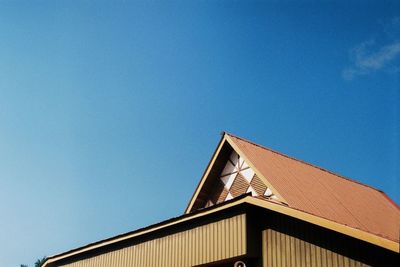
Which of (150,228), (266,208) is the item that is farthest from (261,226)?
(150,228)

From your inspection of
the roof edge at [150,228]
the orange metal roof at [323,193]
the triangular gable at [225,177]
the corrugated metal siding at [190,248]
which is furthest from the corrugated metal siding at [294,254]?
the triangular gable at [225,177]

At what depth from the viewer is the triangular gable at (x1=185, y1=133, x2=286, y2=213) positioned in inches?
797

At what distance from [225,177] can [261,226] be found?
8.88 metres

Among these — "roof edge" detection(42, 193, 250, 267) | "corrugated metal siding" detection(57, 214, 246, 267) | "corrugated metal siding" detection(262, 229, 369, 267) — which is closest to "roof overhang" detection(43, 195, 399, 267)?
"roof edge" detection(42, 193, 250, 267)

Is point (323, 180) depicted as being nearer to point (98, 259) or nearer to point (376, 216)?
point (376, 216)

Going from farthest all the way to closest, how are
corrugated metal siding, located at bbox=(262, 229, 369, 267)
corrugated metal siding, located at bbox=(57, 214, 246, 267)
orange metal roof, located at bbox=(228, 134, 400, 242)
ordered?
orange metal roof, located at bbox=(228, 134, 400, 242), corrugated metal siding, located at bbox=(57, 214, 246, 267), corrugated metal siding, located at bbox=(262, 229, 369, 267)

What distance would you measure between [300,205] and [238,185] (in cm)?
453

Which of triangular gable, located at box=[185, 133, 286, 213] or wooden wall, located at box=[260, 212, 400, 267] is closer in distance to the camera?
wooden wall, located at box=[260, 212, 400, 267]

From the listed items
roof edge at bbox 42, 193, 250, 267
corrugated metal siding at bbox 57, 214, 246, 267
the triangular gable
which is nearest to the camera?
corrugated metal siding at bbox 57, 214, 246, 267

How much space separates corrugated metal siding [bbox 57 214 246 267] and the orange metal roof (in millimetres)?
3883

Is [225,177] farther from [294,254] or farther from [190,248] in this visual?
[294,254]

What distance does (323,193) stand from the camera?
1867 cm

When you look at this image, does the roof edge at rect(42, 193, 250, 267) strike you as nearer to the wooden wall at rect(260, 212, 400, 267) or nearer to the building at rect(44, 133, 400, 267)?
the building at rect(44, 133, 400, 267)

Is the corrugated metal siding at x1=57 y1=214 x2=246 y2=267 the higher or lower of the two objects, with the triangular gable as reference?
lower
